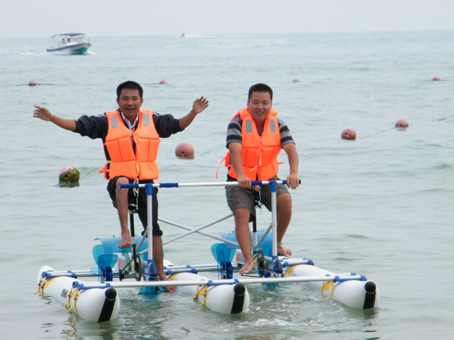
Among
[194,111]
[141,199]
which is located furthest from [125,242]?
[194,111]

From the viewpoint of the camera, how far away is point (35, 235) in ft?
35.0

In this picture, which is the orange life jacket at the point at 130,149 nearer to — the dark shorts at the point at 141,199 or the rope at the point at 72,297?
the dark shorts at the point at 141,199

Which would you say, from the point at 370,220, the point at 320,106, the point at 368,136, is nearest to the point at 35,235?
the point at 370,220

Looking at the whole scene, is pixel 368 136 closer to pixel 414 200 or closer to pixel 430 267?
pixel 414 200

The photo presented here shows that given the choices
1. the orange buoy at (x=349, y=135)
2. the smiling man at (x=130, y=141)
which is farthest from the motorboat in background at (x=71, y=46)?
the smiling man at (x=130, y=141)

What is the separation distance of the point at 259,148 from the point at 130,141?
49.8 inches

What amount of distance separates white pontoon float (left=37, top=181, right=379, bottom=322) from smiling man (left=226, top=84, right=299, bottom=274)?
231 mm

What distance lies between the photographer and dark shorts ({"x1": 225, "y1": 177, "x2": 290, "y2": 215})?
293 inches

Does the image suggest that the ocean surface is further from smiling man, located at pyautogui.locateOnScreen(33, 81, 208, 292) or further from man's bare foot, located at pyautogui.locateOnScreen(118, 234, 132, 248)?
smiling man, located at pyautogui.locateOnScreen(33, 81, 208, 292)

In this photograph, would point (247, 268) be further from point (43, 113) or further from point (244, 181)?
point (43, 113)

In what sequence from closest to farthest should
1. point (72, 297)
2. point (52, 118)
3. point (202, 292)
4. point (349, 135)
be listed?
1. point (72, 297)
2. point (52, 118)
3. point (202, 292)
4. point (349, 135)

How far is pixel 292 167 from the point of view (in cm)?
739

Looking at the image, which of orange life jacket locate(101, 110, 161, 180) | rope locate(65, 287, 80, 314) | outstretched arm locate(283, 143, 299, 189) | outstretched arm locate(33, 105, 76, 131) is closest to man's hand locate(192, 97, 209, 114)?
orange life jacket locate(101, 110, 161, 180)

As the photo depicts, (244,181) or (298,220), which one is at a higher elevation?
(244,181)
